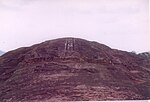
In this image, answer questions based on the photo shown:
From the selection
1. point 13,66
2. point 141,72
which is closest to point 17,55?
point 13,66

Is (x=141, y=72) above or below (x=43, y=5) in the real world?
below

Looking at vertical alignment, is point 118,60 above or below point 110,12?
below

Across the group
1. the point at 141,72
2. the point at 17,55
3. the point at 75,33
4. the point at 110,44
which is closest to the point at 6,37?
the point at 17,55

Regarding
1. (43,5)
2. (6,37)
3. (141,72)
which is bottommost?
(141,72)

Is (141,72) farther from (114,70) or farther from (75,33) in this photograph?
(75,33)

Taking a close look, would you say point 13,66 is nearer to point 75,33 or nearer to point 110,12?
point 75,33
